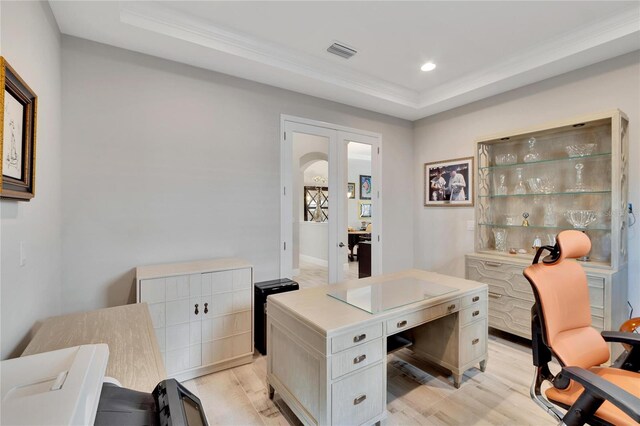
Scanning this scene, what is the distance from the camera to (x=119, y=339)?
1.50 m

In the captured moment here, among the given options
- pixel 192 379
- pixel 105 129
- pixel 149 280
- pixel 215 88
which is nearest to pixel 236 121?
pixel 215 88

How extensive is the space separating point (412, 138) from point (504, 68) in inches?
63.1

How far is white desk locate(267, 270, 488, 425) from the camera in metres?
1.61

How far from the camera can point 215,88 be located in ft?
9.49

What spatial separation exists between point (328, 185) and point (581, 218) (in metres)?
2.55

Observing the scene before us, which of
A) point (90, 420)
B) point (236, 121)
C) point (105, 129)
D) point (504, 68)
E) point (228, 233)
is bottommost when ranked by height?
point (90, 420)

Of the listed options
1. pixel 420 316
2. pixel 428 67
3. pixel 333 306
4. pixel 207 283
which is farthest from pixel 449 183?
pixel 207 283

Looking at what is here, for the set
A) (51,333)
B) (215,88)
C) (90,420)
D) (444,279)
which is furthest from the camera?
(215,88)

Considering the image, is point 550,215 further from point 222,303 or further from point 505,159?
point 222,303

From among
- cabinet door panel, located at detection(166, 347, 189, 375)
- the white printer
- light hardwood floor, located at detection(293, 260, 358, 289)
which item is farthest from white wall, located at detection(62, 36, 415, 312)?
the white printer

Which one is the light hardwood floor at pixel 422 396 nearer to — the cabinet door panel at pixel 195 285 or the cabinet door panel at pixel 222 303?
the cabinet door panel at pixel 222 303

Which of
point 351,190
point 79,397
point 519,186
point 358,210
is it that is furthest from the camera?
point 358,210

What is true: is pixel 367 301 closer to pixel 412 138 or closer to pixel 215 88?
pixel 215 88

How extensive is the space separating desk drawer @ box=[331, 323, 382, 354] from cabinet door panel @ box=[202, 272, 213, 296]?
4.24 feet
